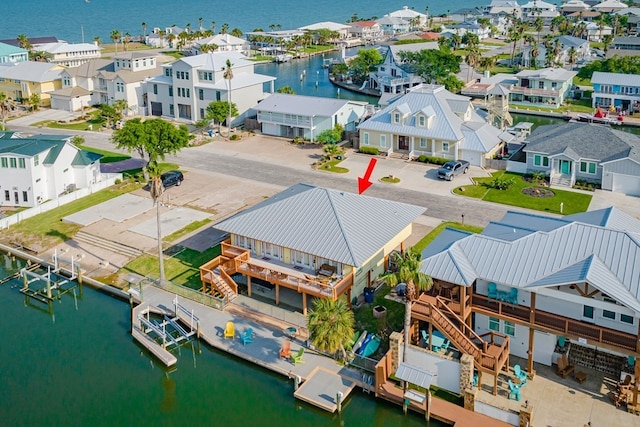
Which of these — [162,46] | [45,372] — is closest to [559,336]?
[45,372]

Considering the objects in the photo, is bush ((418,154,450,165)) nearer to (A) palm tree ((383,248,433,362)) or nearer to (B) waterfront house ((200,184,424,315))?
(B) waterfront house ((200,184,424,315))

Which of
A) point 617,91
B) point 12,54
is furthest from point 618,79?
point 12,54

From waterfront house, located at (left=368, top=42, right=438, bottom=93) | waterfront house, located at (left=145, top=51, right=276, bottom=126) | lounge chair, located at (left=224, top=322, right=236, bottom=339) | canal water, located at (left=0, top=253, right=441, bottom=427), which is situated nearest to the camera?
canal water, located at (left=0, top=253, right=441, bottom=427)

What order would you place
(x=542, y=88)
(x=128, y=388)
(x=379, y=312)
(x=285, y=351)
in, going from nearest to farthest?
(x=128, y=388), (x=285, y=351), (x=379, y=312), (x=542, y=88)

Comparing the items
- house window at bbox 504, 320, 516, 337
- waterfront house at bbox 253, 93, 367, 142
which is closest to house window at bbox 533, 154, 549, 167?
waterfront house at bbox 253, 93, 367, 142

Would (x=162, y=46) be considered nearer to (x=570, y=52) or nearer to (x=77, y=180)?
(x=570, y=52)

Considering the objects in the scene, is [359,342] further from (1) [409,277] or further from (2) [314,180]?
(2) [314,180]
